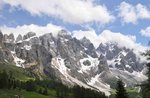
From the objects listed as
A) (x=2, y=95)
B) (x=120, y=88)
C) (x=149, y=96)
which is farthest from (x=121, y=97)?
(x=2, y=95)

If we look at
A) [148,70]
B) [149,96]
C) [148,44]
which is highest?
[148,44]

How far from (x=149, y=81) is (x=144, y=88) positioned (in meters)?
0.92

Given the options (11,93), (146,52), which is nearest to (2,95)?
(11,93)

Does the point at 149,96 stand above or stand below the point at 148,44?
below

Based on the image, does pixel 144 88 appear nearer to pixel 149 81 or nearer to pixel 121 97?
pixel 149 81

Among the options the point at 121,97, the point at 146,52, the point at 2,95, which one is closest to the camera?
the point at 146,52

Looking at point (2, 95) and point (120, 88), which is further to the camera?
point (2, 95)

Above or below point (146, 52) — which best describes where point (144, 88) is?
below

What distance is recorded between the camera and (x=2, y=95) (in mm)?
187875

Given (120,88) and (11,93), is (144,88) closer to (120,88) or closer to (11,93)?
(120,88)

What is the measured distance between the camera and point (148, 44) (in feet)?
121

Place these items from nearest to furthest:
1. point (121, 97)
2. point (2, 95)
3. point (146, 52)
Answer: point (146, 52) < point (121, 97) < point (2, 95)

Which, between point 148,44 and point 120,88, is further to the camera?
point 120,88

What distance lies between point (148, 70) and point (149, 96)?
2835mm
